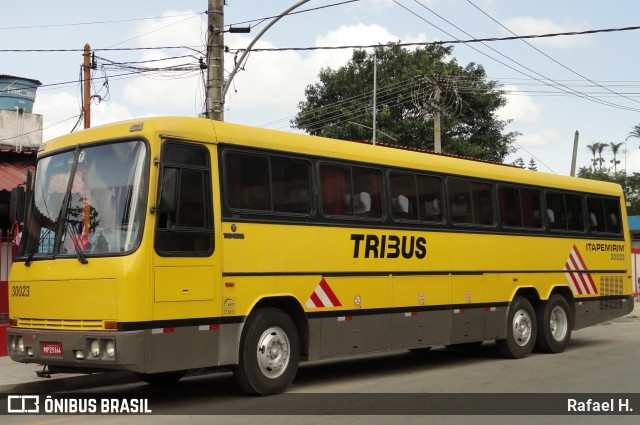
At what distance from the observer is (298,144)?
11.1 metres

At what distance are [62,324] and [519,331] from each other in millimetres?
8480

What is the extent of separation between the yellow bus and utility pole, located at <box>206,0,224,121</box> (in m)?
3.80

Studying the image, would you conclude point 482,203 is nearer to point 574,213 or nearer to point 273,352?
point 574,213

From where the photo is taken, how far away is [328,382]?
11727mm

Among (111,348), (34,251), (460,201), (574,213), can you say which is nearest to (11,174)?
(34,251)

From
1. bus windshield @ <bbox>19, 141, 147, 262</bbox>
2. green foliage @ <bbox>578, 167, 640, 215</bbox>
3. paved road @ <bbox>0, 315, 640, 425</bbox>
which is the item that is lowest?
paved road @ <bbox>0, 315, 640, 425</bbox>

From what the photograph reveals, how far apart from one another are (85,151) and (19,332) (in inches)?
90.1

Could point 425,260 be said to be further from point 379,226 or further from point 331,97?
point 331,97

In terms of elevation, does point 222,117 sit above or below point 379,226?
above

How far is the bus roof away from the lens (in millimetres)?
9617

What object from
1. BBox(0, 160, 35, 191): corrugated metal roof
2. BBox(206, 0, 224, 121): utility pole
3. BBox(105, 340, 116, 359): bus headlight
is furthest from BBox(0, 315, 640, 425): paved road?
BBox(0, 160, 35, 191): corrugated metal roof

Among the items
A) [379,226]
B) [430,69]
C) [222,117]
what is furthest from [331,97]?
[379,226]

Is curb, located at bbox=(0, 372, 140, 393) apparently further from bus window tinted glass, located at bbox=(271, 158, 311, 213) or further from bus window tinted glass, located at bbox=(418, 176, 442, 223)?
bus window tinted glass, located at bbox=(418, 176, 442, 223)

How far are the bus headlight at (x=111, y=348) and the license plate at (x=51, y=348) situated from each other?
0.74m
